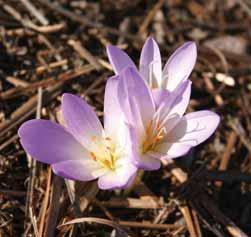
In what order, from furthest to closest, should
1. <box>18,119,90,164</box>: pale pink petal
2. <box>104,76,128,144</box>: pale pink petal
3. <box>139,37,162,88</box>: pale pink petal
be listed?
<box>139,37,162,88</box>: pale pink petal
<box>104,76,128,144</box>: pale pink petal
<box>18,119,90,164</box>: pale pink petal

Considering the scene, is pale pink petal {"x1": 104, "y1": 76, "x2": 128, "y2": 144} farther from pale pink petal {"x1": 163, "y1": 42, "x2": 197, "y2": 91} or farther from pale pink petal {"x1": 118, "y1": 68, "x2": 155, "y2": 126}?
pale pink petal {"x1": 163, "y1": 42, "x2": 197, "y2": 91}

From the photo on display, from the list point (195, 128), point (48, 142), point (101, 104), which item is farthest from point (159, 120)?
point (101, 104)

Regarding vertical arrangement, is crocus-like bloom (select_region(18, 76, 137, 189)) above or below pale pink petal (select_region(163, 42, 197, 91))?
below

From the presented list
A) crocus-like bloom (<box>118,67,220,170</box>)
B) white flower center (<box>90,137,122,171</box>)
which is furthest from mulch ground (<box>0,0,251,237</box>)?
crocus-like bloom (<box>118,67,220,170</box>)

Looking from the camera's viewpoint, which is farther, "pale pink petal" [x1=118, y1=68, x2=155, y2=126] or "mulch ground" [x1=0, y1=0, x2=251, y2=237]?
"mulch ground" [x1=0, y1=0, x2=251, y2=237]

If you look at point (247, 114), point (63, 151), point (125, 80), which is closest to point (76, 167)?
point (63, 151)

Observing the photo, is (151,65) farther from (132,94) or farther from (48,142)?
(48,142)

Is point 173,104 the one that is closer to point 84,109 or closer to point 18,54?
point 84,109
